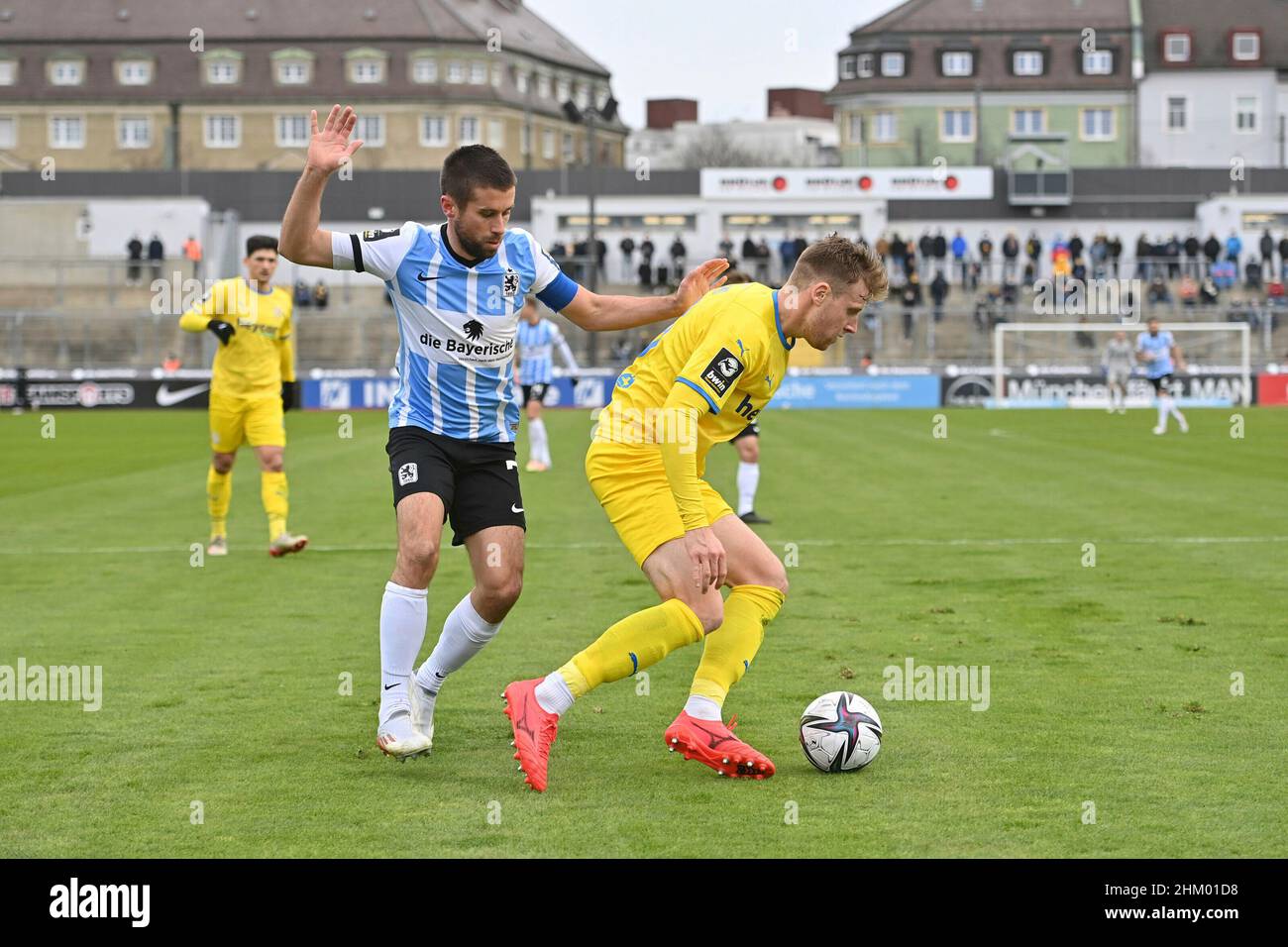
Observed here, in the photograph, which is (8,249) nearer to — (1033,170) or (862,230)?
(862,230)

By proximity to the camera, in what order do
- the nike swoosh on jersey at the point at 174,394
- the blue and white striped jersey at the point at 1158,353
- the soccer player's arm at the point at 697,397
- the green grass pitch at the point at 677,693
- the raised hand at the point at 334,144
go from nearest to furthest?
the green grass pitch at the point at 677,693, the soccer player's arm at the point at 697,397, the raised hand at the point at 334,144, the blue and white striped jersey at the point at 1158,353, the nike swoosh on jersey at the point at 174,394

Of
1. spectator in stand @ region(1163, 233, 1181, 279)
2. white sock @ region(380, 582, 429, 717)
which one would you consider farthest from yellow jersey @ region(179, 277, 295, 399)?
spectator in stand @ region(1163, 233, 1181, 279)

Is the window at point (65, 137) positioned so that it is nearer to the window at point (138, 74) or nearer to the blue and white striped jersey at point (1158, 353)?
the window at point (138, 74)

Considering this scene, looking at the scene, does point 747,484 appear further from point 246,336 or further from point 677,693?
point 677,693

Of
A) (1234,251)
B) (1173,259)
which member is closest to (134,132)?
(1173,259)

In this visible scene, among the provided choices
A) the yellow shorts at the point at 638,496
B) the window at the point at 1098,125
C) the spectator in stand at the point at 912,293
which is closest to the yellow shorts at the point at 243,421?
the yellow shorts at the point at 638,496

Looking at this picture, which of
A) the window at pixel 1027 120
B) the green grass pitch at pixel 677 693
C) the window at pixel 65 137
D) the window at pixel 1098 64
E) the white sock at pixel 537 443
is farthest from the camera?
the window at pixel 65 137

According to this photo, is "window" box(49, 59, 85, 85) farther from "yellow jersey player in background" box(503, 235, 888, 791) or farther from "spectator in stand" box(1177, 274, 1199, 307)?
"yellow jersey player in background" box(503, 235, 888, 791)

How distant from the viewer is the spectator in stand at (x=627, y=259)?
57000 millimetres

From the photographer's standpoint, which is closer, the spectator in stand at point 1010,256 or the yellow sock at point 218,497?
the yellow sock at point 218,497

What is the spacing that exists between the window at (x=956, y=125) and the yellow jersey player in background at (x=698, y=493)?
84757 millimetres

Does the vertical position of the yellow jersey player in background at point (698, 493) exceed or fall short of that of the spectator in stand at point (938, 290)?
it falls short

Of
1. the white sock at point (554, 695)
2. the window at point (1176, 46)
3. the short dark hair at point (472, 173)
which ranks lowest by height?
the white sock at point (554, 695)

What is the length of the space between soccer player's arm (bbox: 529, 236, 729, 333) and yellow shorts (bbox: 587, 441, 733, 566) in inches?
22.8
